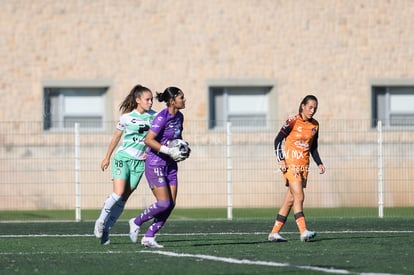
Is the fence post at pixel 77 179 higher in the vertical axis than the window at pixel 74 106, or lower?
lower

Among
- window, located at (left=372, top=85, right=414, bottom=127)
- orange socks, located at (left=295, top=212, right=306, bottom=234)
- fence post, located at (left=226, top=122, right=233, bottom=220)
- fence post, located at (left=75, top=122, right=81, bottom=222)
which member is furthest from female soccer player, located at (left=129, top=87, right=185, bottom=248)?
window, located at (left=372, top=85, right=414, bottom=127)

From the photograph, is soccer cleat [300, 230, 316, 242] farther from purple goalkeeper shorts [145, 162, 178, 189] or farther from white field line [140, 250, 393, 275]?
white field line [140, 250, 393, 275]

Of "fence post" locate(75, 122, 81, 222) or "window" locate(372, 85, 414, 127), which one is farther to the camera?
"window" locate(372, 85, 414, 127)

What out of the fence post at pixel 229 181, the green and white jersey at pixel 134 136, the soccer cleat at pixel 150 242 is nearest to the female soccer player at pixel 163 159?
the soccer cleat at pixel 150 242

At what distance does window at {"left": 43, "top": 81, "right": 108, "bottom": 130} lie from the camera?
99.7 feet

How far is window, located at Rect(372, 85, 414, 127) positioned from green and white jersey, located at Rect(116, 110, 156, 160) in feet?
52.9

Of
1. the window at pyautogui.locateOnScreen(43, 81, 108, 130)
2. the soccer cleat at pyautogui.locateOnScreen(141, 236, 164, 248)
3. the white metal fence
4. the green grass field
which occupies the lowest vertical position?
the green grass field

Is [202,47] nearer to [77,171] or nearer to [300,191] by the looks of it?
[77,171]

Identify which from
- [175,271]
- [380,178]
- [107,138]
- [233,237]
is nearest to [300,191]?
[233,237]

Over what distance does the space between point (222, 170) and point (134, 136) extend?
11.3 m

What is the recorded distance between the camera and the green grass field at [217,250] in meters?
12.1

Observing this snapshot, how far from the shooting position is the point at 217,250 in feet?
47.9

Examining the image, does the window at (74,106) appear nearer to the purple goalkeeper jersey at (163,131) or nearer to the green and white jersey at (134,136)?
the green and white jersey at (134,136)

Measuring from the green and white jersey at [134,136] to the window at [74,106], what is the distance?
14482mm
